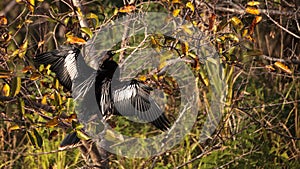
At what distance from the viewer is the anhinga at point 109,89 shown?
247 centimetres

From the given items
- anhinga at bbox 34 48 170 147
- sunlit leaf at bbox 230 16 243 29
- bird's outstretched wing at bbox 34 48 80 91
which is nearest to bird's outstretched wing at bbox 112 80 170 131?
anhinga at bbox 34 48 170 147

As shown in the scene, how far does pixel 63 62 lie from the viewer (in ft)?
8.76

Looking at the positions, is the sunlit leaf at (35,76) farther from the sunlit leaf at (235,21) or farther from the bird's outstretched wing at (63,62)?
the sunlit leaf at (235,21)

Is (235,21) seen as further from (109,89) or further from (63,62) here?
(63,62)

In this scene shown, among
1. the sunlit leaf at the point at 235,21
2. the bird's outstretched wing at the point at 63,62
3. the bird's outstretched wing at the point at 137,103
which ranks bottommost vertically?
the bird's outstretched wing at the point at 137,103

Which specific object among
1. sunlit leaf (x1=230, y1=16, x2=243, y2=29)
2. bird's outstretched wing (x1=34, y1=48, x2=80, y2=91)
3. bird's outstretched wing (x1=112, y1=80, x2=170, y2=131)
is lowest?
bird's outstretched wing (x1=112, y1=80, x2=170, y2=131)

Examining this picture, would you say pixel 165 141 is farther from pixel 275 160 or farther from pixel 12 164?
pixel 12 164

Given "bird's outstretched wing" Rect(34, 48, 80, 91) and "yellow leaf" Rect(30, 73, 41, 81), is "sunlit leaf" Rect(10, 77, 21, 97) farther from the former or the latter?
"bird's outstretched wing" Rect(34, 48, 80, 91)

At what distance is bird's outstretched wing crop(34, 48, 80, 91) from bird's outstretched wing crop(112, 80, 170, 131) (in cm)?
26

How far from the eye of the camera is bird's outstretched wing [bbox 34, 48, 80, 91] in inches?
103

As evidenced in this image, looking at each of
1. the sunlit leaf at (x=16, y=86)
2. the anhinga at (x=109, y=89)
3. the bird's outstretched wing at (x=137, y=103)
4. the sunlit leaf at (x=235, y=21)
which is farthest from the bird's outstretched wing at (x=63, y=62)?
the sunlit leaf at (x=235, y=21)

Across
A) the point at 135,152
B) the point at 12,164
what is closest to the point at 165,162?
the point at 135,152

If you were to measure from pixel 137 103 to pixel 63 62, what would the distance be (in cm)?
43

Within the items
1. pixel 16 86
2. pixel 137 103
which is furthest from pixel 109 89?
pixel 16 86
